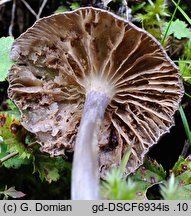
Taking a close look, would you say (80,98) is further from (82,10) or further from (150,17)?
(150,17)

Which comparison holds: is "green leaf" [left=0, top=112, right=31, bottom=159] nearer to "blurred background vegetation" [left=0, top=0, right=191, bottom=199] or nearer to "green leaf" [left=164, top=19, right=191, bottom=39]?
"blurred background vegetation" [left=0, top=0, right=191, bottom=199]

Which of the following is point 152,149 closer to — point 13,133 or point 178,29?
point 178,29

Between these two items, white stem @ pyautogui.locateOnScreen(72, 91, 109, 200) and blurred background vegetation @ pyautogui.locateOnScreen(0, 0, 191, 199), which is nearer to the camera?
white stem @ pyautogui.locateOnScreen(72, 91, 109, 200)

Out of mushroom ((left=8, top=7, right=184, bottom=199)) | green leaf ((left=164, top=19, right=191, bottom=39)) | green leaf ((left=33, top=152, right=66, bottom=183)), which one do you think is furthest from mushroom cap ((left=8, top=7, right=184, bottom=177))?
green leaf ((left=164, top=19, right=191, bottom=39))

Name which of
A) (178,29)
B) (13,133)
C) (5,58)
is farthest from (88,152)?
(178,29)

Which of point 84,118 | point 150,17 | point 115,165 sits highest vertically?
point 150,17

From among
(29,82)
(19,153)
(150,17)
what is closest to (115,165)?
(19,153)

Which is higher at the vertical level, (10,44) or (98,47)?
(10,44)
